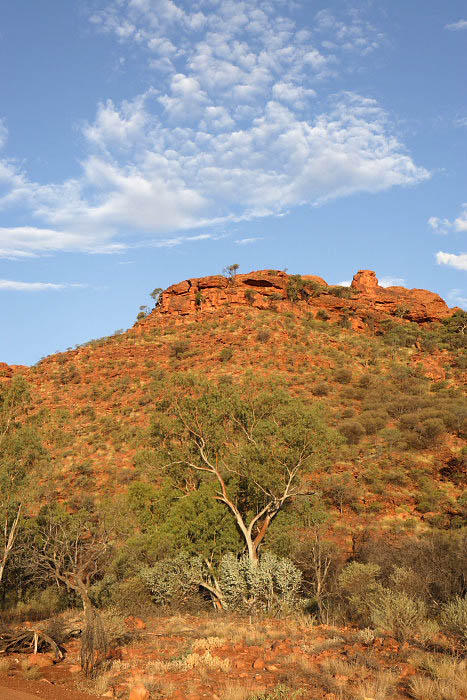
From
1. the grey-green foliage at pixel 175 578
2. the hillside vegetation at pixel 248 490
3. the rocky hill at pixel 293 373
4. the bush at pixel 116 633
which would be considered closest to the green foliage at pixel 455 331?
the rocky hill at pixel 293 373

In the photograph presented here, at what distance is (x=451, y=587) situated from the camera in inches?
422

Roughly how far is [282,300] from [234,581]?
156 feet

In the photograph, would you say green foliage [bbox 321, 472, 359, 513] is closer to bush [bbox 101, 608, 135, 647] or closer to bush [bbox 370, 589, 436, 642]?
bush [bbox 370, 589, 436, 642]

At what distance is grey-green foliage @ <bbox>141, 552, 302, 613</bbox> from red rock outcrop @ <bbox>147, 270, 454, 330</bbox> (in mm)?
44121

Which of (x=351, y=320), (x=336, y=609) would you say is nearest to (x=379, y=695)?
(x=336, y=609)

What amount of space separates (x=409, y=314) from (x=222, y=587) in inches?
2251

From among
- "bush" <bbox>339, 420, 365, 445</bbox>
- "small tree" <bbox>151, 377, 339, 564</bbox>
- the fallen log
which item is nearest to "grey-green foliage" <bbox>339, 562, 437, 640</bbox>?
"small tree" <bbox>151, 377, 339, 564</bbox>

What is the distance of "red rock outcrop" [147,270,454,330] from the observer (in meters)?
57.3

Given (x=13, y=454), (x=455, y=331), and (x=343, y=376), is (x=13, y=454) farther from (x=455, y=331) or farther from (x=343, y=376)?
(x=455, y=331)

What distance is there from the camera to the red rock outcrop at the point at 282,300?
57.3 meters

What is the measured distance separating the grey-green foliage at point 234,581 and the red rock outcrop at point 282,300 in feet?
145

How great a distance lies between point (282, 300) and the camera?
189ft

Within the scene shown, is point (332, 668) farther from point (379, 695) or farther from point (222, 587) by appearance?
point (222, 587)

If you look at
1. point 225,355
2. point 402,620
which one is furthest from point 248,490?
point 225,355
